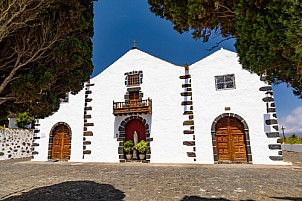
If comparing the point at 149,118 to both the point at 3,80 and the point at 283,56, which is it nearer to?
the point at 3,80

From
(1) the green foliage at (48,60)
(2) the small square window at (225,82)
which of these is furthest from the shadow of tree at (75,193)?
(2) the small square window at (225,82)

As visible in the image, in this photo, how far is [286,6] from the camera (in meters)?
2.42

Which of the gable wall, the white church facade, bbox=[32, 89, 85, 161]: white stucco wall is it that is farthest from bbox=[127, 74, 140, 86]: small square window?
bbox=[32, 89, 85, 161]: white stucco wall

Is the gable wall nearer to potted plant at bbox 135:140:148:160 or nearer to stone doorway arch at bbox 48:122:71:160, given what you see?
potted plant at bbox 135:140:148:160

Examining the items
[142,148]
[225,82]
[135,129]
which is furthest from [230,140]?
[135,129]

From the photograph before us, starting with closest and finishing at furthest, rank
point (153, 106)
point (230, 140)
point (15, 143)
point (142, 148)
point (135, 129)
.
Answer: point (230, 140) < point (142, 148) < point (153, 106) < point (135, 129) < point (15, 143)

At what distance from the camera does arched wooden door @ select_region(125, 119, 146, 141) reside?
39.5ft

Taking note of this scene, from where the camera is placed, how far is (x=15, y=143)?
15.5 m

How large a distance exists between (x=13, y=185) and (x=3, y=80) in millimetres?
3694

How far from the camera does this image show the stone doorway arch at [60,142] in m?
13.0

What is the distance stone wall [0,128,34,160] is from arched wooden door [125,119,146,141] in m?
10.2

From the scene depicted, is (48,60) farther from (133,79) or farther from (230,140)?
(230,140)

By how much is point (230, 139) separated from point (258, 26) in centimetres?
876

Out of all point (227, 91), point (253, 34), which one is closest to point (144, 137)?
point (227, 91)
